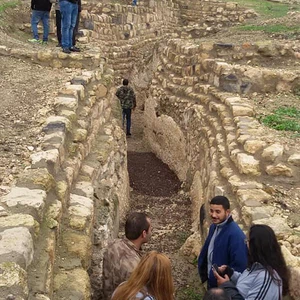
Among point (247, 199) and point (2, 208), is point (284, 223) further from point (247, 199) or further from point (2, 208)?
point (2, 208)

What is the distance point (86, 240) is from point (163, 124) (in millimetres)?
6436

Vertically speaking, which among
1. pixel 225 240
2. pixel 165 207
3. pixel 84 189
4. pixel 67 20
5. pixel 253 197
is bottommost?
pixel 165 207

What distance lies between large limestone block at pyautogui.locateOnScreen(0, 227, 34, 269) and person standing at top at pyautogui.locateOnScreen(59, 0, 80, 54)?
17.1ft

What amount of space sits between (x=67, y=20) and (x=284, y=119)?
380 centimetres

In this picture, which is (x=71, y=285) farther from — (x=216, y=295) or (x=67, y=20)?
(x=67, y=20)

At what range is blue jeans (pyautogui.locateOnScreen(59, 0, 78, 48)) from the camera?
8.14 metres

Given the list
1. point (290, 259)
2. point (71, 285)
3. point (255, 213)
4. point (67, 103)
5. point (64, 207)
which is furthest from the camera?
point (67, 103)

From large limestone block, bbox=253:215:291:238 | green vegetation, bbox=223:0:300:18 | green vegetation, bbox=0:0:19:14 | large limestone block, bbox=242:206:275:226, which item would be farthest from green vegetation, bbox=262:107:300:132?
green vegetation, bbox=223:0:300:18

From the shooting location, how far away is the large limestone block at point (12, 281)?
2.73 metres

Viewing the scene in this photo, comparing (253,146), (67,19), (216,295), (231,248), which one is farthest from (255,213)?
(67,19)

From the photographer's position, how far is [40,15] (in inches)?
390

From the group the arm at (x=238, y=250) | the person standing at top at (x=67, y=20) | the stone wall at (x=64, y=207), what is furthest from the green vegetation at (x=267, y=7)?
the arm at (x=238, y=250)

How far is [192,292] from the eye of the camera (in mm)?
5227

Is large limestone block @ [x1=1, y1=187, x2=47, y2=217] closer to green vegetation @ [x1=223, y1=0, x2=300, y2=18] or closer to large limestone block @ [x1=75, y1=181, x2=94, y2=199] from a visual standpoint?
large limestone block @ [x1=75, y1=181, x2=94, y2=199]
